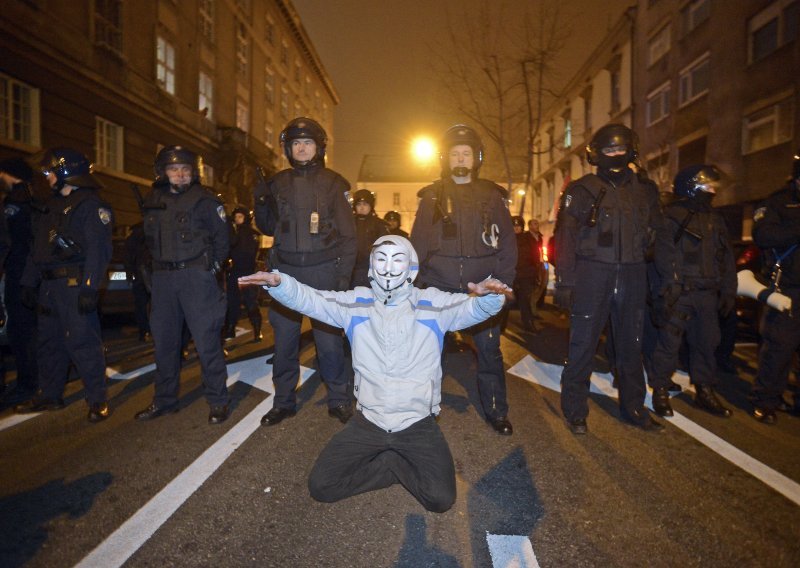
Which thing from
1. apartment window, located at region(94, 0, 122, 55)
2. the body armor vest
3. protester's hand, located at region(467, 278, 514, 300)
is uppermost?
apartment window, located at region(94, 0, 122, 55)

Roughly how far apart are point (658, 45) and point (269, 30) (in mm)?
26157

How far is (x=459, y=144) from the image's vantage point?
4.39m

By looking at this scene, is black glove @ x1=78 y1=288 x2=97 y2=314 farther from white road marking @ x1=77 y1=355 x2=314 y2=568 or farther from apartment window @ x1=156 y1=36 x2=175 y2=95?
apartment window @ x1=156 y1=36 x2=175 y2=95

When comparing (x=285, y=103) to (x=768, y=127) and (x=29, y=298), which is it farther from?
(x=29, y=298)

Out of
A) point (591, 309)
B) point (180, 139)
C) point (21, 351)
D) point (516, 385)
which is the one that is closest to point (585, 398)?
point (591, 309)

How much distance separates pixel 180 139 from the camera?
75.3 feet

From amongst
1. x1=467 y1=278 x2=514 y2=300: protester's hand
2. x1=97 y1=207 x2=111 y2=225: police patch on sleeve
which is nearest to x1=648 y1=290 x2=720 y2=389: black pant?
x1=467 y1=278 x2=514 y2=300: protester's hand

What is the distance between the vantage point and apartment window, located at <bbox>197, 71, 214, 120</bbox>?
25281 millimetres

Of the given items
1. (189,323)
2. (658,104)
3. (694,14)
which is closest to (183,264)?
(189,323)

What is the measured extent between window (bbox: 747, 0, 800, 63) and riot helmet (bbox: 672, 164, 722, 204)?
1642cm

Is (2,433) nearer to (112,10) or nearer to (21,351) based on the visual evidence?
(21,351)

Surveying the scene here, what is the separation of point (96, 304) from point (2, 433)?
1.24m

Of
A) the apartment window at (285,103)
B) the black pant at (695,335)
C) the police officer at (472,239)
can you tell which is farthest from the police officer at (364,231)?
the apartment window at (285,103)

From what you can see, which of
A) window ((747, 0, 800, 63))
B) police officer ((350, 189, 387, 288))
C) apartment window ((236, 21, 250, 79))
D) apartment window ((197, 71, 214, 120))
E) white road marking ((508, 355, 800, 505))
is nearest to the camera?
white road marking ((508, 355, 800, 505))
